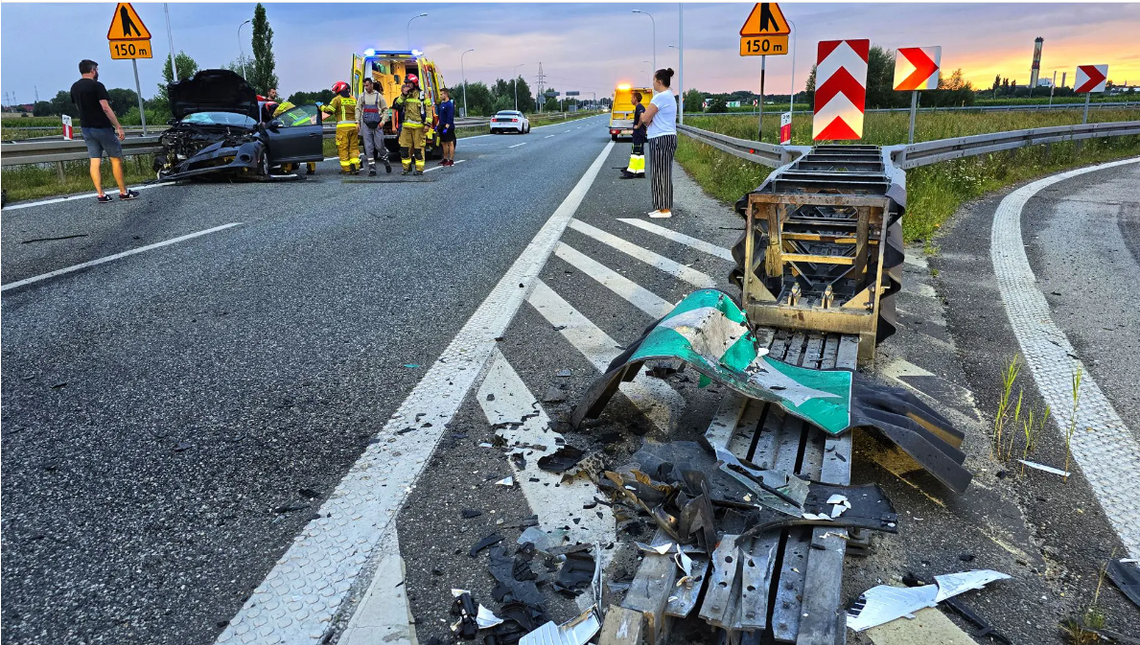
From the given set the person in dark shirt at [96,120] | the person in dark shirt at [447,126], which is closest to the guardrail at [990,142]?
the person in dark shirt at [96,120]

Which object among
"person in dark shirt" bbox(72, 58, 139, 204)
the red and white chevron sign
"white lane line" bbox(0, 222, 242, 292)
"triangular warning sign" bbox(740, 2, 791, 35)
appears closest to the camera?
"white lane line" bbox(0, 222, 242, 292)

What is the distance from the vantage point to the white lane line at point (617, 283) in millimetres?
5422

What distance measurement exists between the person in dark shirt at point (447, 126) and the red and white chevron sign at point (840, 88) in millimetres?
10887

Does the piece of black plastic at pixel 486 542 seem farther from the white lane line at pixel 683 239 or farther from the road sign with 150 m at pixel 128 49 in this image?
the road sign with 150 m at pixel 128 49

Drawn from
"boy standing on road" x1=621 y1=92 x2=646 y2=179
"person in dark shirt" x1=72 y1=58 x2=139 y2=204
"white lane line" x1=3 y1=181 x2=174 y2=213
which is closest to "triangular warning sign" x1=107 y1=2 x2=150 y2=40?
"white lane line" x1=3 y1=181 x2=174 y2=213

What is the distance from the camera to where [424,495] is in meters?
2.83

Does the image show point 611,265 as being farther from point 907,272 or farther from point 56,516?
point 56,516

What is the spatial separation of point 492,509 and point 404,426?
864mm

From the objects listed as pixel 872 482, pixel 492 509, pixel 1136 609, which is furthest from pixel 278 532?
pixel 1136 609

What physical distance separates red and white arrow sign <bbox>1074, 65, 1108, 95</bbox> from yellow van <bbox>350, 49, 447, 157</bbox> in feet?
52.5

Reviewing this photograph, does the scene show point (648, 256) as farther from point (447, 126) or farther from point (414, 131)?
point (447, 126)

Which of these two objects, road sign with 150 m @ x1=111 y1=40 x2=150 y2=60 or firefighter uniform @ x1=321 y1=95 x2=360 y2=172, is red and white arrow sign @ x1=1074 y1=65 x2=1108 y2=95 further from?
road sign with 150 m @ x1=111 y1=40 x2=150 y2=60

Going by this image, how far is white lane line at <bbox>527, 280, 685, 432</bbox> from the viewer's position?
359 cm

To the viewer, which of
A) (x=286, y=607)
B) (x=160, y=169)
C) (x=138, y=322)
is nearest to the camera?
(x=286, y=607)
